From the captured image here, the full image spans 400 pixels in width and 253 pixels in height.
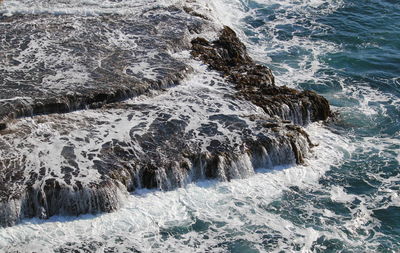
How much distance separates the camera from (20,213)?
18.4m

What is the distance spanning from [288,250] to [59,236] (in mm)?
6314

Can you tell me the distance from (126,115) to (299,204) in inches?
254

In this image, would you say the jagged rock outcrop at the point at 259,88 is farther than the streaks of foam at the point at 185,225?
Yes

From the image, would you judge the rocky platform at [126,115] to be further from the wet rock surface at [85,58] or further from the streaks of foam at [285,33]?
the streaks of foam at [285,33]

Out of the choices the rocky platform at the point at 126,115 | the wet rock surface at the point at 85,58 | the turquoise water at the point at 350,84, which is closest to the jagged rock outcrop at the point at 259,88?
the rocky platform at the point at 126,115

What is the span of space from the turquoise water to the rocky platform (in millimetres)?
1798

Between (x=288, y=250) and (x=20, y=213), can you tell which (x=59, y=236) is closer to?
(x=20, y=213)

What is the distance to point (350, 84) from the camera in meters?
28.2

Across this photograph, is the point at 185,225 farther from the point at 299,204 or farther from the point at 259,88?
the point at 259,88

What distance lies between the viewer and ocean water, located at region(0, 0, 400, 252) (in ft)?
60.2

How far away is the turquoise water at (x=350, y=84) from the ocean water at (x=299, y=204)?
0.16 ft

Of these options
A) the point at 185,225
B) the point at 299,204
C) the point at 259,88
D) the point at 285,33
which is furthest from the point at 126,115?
the point at 285,33

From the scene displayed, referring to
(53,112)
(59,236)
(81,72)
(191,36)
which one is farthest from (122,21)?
(59,236)

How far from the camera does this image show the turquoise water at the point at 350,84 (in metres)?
20.1
